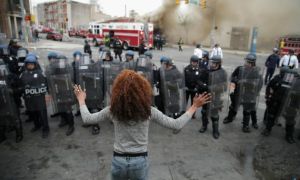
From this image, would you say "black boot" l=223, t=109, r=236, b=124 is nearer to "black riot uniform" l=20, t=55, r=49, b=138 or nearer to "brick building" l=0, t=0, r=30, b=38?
"black riot uniform" l=20, t=55, r=49, b=138

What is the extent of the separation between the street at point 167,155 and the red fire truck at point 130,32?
737 inches

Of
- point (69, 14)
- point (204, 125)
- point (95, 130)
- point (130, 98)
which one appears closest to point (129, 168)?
point (130, 98)

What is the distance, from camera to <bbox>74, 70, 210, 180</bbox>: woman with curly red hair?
184 cm

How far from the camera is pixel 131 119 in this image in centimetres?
188

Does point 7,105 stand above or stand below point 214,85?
below

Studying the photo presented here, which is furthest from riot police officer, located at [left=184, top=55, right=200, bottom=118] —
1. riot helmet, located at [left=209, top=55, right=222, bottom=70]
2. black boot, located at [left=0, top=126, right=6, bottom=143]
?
black boot, located at [left=0, top=126, right=6, bottom=143]

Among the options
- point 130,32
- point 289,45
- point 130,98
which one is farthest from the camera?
point 130,32

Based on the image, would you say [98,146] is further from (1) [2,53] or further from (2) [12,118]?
(1) [2,53]

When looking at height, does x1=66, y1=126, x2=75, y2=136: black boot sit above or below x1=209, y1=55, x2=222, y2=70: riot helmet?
below

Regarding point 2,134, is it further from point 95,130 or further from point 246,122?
point 246,122

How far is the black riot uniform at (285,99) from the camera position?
4.52 meters

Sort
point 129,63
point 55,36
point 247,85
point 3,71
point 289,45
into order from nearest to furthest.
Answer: point 3,71, point 247,85, point 129,63, point 289,45, point 55,36

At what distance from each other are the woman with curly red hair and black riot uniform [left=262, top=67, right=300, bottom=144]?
336 cm

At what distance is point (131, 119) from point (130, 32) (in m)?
23.2
